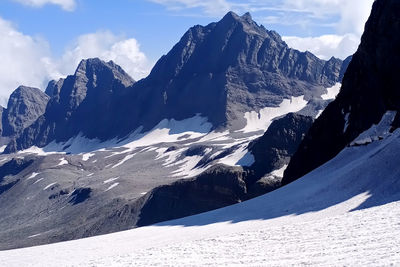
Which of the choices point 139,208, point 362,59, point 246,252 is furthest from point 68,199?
point 246,252

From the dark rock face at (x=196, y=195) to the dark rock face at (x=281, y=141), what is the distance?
5.92 meters

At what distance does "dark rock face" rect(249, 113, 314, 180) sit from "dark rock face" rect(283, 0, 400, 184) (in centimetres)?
4132

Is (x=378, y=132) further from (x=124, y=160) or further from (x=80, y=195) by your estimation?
(x=124, y=160)

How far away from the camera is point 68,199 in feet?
438

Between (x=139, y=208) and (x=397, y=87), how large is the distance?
6428 centimetres

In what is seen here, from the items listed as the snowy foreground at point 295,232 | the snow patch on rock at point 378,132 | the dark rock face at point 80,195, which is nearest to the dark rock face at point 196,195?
the dark rock face at point 80,195

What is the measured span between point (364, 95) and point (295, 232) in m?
29.6

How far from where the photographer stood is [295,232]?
25.3m

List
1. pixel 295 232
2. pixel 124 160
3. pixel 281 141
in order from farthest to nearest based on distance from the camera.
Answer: pixel 124 160 → pixel 281 141 → pixel 295 232

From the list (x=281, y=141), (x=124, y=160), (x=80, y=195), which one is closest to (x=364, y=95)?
(x=281, y=141)

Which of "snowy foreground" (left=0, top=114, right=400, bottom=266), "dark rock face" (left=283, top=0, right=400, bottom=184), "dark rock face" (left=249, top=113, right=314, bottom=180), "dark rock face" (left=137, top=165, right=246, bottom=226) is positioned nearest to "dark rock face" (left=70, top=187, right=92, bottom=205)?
"dark rock face" (left=137, top=165, right=246, bottom=226)

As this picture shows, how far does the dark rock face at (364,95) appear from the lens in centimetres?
4780

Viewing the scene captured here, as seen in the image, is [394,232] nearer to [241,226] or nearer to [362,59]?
[241,226]

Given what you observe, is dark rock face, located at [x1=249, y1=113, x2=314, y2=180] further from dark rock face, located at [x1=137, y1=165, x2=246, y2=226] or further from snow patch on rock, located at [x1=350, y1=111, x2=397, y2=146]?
snow patch on rock, located at [x1=350, y1=111, x2=397, y2=146]
